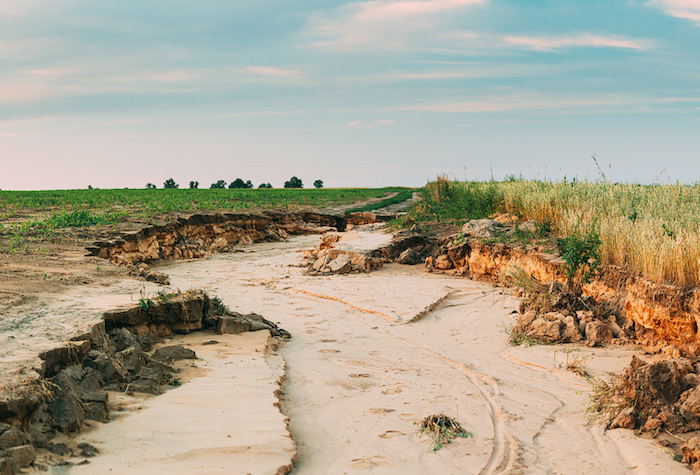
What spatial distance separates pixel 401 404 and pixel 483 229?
7.72 metres

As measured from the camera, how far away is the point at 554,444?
13.7 ft

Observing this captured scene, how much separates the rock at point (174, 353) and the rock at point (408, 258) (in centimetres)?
769

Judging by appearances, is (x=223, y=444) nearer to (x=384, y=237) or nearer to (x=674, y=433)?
(x=674, y=433)

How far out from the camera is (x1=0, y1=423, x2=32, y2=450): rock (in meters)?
3.20

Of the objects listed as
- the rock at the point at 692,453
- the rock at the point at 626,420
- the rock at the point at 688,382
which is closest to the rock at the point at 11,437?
the rock at the point at 626,420

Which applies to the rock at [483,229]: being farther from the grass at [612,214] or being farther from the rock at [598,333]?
the rock at [598,333]

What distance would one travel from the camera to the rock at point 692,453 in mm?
3726

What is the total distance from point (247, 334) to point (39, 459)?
348 cm

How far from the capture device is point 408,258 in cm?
1269

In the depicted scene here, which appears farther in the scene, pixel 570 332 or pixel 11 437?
pixel 570 332

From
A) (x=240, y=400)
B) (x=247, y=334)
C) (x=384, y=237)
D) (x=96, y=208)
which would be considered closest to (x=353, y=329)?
(x=247, y=334)

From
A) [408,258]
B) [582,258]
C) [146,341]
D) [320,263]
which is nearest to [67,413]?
[146,341]

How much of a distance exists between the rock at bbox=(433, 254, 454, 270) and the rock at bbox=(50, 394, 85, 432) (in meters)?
9.11

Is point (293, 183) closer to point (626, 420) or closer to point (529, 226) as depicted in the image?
point (529, 226)
